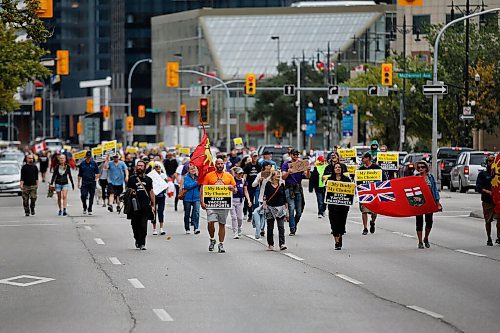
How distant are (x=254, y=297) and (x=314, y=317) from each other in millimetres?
2025

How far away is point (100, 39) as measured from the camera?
199 meters

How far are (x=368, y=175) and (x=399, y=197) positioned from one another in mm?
3228

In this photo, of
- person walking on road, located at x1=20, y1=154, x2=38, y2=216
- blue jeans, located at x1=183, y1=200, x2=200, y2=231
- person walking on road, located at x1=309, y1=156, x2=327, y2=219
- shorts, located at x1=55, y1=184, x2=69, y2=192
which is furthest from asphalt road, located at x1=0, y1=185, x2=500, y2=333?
person walking on road, located at x1=20, y1=154, x2=38, y2=216

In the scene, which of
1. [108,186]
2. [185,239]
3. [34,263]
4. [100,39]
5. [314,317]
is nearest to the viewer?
[314,317]

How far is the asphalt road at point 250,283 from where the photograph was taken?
44.8 ft

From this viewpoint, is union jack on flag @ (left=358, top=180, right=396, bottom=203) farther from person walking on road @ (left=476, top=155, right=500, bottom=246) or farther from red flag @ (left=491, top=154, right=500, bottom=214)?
red flag @ (left=491, top=154, right=500, bottom=214)

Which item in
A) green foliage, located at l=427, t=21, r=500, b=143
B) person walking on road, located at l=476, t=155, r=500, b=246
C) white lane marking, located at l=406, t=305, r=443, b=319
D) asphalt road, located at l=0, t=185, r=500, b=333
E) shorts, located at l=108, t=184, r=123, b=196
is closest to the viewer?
asphalt road, located at l=0, t=185, r=500, b=333

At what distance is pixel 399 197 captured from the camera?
24516 millimetres

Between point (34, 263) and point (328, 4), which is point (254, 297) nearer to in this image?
point (34, 263)

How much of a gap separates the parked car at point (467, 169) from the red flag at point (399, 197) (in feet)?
75.6

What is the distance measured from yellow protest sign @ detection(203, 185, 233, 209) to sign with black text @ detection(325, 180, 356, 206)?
1.85m

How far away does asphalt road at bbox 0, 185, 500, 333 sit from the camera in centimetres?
1366

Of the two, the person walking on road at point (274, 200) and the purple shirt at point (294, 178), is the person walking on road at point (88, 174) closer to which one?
the purple shirt at point (294, 178)

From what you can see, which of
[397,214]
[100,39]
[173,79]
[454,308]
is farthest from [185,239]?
[100,39]
